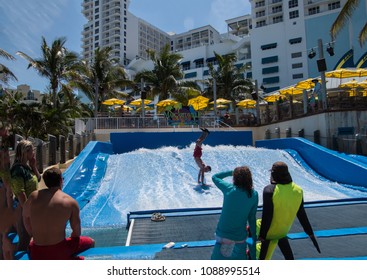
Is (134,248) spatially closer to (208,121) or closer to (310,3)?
(208,121)

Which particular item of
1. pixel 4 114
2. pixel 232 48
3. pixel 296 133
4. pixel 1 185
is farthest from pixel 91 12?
pixel 1 185

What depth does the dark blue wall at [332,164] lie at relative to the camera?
33.9 ft

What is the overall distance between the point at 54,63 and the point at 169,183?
1960 centimetres

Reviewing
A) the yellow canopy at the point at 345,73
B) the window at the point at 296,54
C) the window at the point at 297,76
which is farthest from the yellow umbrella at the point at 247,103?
the window at the point at 296,54

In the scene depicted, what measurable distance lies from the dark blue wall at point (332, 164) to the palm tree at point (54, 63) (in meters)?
19.6

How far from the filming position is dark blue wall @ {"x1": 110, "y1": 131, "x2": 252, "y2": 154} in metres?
17.3

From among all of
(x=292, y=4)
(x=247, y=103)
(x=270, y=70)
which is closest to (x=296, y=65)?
(x=270, y=70)

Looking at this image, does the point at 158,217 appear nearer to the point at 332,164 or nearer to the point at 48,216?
the point at 48,216

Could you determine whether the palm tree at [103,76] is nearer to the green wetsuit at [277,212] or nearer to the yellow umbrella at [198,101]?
the yellow umbrella at [198,101]

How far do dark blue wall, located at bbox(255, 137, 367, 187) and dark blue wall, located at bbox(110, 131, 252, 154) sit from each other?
192 inches

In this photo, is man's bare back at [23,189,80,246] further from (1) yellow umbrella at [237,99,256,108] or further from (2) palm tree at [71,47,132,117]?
(2) palm tree at [71,47,132,117]

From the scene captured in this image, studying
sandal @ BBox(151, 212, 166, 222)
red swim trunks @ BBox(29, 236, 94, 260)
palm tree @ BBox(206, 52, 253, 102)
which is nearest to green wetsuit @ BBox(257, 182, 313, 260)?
red swim trunks @ BBox(29, 236, 94, 260)

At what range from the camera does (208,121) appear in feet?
74.2

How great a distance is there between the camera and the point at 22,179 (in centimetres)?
393
